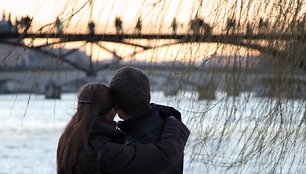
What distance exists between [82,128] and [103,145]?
6 centimetres

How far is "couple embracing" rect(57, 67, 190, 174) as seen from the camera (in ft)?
6.15

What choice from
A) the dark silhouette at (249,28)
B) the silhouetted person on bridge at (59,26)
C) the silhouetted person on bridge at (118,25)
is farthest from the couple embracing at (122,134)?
the dark silhouette at (249,28)

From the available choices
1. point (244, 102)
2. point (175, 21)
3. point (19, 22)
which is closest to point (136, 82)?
point (175, 21)

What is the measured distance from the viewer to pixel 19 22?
2783 mm

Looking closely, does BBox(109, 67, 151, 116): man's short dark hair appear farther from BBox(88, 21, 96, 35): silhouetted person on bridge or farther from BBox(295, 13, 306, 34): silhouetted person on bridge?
BBox(295, 13, 306, 34): silhouetted person on bridge

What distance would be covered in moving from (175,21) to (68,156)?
1.86 feet

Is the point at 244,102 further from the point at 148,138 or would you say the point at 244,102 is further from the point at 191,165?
the point at 148,138

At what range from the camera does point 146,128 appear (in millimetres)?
1926

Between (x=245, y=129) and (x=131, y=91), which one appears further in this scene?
(x=245, y=129)

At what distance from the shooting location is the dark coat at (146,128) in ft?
6.30

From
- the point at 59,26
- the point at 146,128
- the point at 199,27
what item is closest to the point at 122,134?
the point at 146,128

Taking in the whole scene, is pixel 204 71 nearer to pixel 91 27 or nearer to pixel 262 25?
pixel 262 25

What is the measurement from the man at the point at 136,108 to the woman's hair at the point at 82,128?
32 mm

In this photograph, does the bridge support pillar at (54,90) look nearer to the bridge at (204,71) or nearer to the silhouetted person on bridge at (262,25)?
the bridge at (204,71)
